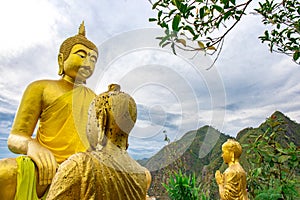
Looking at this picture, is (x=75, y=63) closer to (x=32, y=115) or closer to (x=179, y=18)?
(x=32, y=115)

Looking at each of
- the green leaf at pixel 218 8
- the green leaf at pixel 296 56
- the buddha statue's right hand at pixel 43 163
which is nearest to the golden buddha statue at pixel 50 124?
the buddha statue's right hand at pixel 43 163

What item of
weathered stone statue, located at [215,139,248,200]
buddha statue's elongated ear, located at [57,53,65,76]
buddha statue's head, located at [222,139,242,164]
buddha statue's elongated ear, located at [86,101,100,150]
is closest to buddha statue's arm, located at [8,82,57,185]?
buddha statue's elongated ear, located at [57,53,65,76]

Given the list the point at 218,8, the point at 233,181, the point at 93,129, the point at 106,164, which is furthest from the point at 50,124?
the point at 233,181

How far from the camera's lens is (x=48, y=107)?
3.00 m

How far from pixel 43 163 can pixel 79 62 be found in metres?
1.26

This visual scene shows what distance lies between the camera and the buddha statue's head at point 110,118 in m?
1.45

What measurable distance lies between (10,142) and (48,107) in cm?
49

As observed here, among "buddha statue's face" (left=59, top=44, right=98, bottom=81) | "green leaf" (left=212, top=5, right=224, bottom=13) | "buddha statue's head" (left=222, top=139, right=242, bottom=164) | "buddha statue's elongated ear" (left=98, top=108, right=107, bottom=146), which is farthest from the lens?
"buddha statue's head" (left=222, top=139, right=242, bottom=164)

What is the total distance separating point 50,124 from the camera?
2988 mm

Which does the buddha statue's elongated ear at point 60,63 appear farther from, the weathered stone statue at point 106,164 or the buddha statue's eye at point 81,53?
the weathered stone statue at point 106,164

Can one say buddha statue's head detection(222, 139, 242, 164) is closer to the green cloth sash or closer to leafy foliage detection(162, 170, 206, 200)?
leafy foliage detection(162, 170, 206, 200)

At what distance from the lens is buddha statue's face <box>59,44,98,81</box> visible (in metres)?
3.29

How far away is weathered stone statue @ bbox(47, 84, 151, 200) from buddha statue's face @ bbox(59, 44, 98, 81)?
1.79 meters

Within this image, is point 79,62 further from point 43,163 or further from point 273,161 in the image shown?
point 273,161
